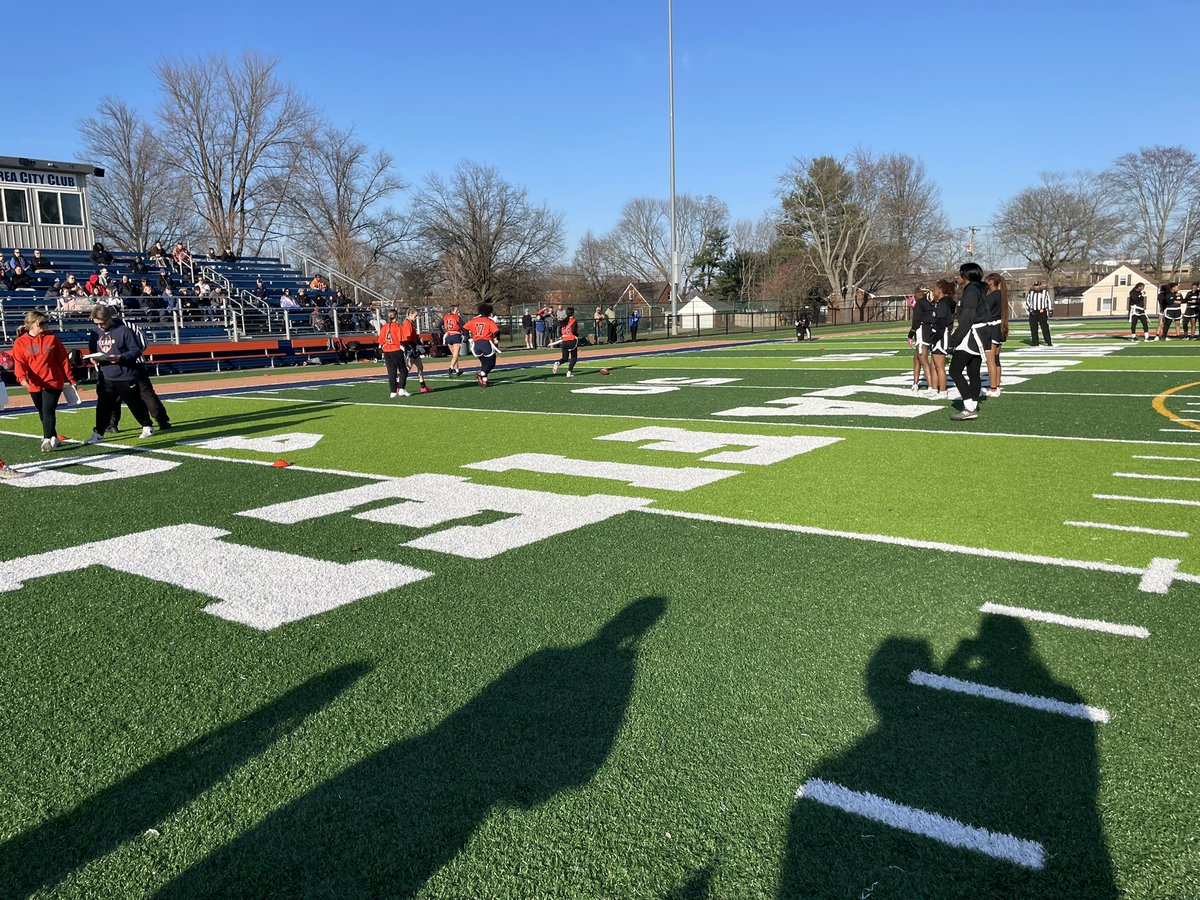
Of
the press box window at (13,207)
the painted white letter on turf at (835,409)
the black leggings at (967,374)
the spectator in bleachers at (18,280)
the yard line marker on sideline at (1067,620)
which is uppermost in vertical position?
the press box window at (13,207)

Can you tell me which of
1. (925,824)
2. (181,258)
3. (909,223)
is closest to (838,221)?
(909,223)

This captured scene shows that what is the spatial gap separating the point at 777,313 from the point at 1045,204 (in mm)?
39563

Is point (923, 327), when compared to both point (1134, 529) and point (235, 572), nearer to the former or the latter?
point (1134, 529)

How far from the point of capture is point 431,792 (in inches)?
110

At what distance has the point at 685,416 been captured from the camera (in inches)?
487

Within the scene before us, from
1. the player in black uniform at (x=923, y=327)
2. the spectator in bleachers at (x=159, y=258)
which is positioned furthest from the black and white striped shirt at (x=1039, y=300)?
the spectator in bleachers at (x=159, y=258)

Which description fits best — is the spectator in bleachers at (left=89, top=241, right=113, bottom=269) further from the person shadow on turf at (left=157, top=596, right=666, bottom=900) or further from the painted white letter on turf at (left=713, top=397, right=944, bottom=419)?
the person shadow on turf at (left=157, top=596, right=666, bottom=900)

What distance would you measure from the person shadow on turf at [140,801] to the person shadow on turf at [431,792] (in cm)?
34

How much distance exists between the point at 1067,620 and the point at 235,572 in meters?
4.61

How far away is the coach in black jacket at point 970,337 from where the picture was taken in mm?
10789

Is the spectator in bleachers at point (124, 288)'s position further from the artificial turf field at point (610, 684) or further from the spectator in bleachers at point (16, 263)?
the artificial turf field at point (610, 684)

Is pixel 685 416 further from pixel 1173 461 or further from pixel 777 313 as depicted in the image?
pixel 777 313

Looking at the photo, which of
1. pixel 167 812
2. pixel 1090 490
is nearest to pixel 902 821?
pixel 167 812

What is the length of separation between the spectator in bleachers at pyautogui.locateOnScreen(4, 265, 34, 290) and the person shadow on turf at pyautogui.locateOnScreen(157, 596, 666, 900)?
100ft
